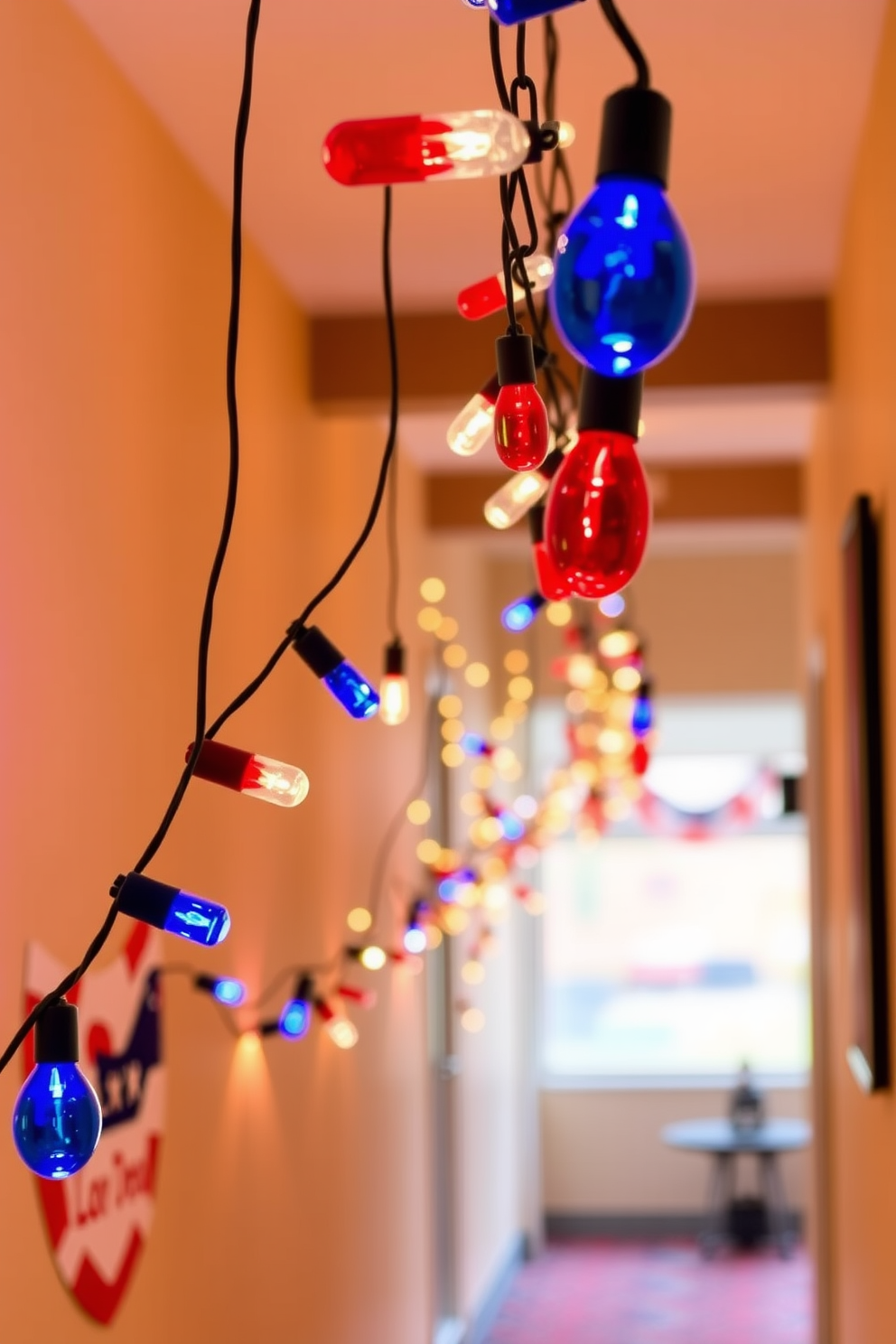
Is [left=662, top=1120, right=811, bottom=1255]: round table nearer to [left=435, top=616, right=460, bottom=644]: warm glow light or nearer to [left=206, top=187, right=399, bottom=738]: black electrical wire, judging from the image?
[left=435, top=616, right=460, bottom=644]: warm glow light

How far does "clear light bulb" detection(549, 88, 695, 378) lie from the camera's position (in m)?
0.82

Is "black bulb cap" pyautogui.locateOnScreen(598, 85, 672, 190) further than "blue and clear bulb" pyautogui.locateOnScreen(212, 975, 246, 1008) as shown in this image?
No

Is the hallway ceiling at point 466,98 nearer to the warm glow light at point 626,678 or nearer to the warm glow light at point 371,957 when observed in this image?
the warm glow light at point 371,957

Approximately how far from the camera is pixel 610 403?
944 millimetres

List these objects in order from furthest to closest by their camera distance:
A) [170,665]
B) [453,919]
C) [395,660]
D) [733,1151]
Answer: [733,1151], [453,919], [170,665], [395,660]

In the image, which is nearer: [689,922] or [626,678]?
[626,678]

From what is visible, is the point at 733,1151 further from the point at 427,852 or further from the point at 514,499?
the point at 514,499

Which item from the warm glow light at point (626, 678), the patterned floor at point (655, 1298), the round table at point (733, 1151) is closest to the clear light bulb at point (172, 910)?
the patterned floor at point (655, 1298)

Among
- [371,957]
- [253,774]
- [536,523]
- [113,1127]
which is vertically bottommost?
[113,1127]

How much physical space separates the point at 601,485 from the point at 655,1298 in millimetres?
6548

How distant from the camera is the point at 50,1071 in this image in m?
1.20

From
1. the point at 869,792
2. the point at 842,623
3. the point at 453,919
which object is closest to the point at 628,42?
the point at 869,792

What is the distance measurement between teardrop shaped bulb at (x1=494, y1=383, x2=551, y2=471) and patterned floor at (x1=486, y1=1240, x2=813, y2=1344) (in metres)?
5.37

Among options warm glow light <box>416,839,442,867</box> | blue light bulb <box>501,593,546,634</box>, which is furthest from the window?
blue light bulb <box>501,593,546,634</box>
